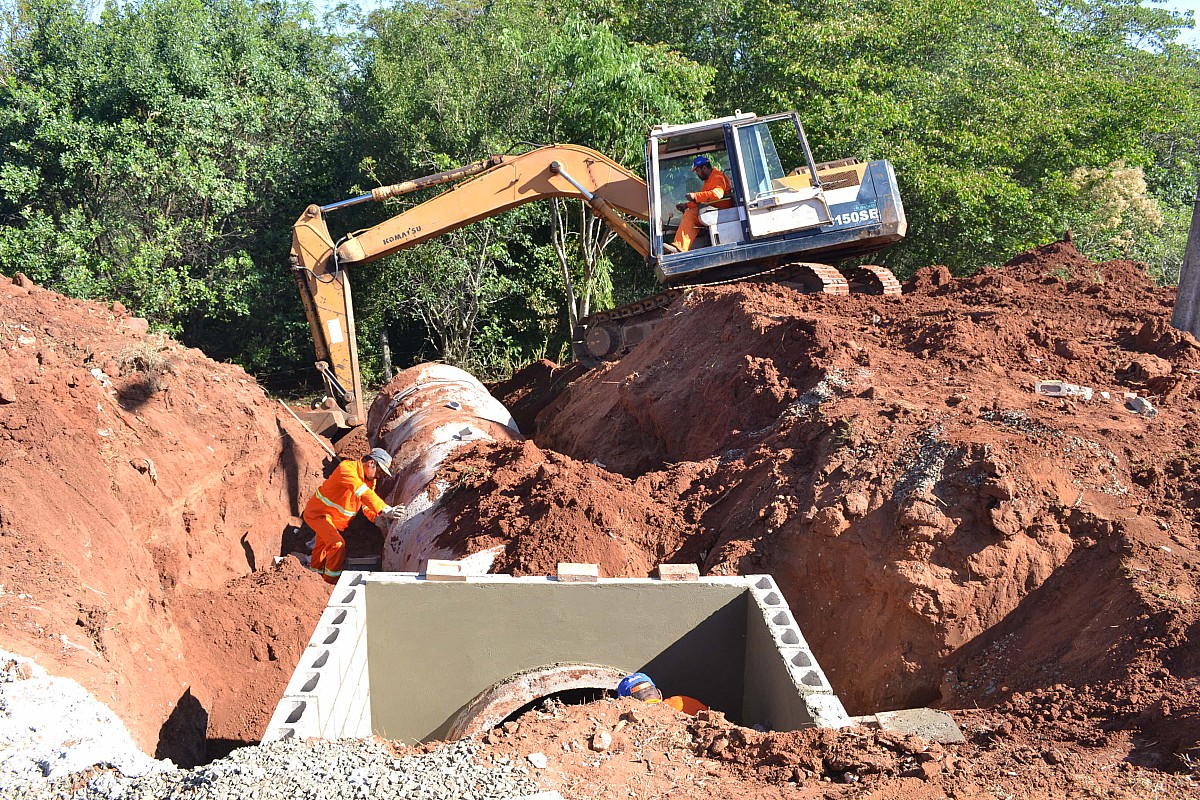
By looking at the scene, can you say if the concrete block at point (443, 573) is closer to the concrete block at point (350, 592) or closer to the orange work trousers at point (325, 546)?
the concrete block at point (350, 592)

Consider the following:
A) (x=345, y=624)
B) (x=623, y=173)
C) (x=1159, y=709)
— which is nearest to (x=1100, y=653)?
(x=1159, y=709)

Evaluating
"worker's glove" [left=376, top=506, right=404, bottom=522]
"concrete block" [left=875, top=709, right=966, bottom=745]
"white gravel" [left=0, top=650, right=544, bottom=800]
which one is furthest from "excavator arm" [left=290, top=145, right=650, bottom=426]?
"white gravel" [left=0, top=650, right=544, bottom=800]

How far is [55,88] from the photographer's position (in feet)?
44.0

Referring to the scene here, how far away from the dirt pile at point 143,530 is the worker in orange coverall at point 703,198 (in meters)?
4.78

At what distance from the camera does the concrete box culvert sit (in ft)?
16.9

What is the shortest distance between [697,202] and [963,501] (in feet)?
18.0

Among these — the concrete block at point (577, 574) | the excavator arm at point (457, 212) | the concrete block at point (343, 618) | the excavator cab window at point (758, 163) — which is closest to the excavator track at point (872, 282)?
the excavator cab window at point (758, 163)

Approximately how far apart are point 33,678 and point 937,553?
190 inches

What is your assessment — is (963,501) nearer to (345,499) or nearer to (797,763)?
(797,763)

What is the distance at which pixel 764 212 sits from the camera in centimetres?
995

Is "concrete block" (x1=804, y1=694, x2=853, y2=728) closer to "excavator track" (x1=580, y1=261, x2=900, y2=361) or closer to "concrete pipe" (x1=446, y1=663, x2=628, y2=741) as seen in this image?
"concrete pipe" (x1=446, y1=663, x2=628, y2=741)

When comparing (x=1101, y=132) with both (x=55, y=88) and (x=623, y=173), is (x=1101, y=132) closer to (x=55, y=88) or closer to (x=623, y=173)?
(x=623, y=173)

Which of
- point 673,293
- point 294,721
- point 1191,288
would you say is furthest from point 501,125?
point 294,721

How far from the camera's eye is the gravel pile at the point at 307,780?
11.1 feet
